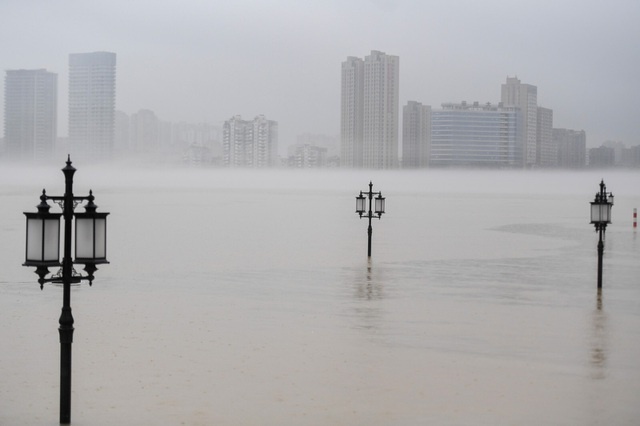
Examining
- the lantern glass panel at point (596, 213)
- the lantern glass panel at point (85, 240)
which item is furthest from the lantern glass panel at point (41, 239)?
the lantern glass panel at point (596, 213)

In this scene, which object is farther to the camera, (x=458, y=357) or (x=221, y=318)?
(x=221, y=318)

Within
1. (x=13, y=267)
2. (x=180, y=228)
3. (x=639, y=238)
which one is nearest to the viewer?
(x=13, y=267)

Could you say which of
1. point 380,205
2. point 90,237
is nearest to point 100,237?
point 90,237

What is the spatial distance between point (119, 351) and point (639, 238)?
126ft

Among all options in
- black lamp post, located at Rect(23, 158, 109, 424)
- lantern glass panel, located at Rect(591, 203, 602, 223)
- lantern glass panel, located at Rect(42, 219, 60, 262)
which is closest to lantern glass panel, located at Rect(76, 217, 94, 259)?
black lamp post, located at Rect(23, 158, 109, 424)

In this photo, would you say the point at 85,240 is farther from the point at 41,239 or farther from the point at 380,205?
the point at 380,205

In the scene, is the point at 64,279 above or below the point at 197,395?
above

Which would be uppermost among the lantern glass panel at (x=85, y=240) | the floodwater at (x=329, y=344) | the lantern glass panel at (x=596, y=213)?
the lantern glass panel at (x=596, y=213)

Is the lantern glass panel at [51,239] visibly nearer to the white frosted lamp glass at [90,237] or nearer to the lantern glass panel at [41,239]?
the lantern glass panel at [41,239]

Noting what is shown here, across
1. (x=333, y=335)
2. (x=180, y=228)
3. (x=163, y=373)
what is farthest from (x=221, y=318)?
(x=180, y=228)

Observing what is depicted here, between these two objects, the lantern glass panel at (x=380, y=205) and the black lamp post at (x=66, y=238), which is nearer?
the black lamp post at (x=66, y=238)

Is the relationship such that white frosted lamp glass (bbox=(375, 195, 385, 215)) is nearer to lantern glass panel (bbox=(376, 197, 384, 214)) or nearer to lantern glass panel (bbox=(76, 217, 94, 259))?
lantern glass panel (bbox=(376, 197, 384, 214))

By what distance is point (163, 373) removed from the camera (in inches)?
504

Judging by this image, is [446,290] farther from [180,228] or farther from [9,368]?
[180,228]
